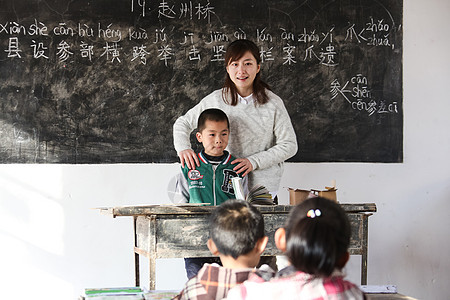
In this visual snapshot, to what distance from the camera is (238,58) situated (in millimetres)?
3246

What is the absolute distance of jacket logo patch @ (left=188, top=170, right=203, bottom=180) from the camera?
124 inches

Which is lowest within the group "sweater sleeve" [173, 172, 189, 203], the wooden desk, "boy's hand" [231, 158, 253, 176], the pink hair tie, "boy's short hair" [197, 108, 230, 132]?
the wooden desk

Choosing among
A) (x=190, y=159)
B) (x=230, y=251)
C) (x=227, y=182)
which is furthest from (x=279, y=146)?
(x=230, y=251)

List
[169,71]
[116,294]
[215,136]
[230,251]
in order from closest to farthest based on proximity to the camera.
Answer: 1. [230,251]
2. [116,294]
3. [215,136]
4. [169,71]

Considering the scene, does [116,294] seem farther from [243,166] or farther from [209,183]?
[243,166]

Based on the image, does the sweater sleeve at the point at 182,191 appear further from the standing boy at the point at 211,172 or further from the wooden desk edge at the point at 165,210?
the wooden desk edge at the point at 165,210

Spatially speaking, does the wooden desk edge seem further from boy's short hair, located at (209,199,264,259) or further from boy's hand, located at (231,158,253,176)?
boy's short hair, located at (209,199,264,259)

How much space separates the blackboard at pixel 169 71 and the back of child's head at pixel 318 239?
8.47 feet

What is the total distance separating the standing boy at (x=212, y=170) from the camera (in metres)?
3.12

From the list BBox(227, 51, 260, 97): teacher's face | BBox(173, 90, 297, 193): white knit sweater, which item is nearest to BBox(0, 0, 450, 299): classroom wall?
BBox(173, 90, 297, 193): white knit sweater

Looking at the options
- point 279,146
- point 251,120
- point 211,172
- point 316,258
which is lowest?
point 316,258

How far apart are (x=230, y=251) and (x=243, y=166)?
1403mm

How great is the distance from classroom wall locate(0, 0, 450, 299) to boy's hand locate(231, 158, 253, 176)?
58cm

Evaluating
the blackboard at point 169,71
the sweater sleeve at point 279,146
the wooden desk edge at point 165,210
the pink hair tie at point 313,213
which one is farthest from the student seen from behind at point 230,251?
the blackboard at point 169,71
